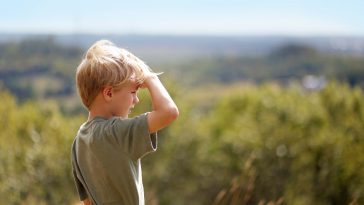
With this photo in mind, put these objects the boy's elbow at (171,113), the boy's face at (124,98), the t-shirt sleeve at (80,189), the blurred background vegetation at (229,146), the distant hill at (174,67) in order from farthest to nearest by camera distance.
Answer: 1. the distant hill at (174,67)
2. the blurred background vegetation at (229,146)
3. the t-shirt sleeve at (80,189)
4. the boy's face at (124,98)
5. the boy's elbow at (171,113)

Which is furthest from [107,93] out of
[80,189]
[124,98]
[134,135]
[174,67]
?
[174,67]

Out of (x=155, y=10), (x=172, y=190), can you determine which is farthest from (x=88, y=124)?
(x=155, y=10)

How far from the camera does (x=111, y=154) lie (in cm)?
200

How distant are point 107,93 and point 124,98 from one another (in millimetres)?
62

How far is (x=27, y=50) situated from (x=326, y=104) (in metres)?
19.8

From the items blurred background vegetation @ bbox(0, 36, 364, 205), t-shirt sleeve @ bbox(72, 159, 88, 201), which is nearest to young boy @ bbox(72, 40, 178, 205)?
t-shirt sleeve @ bbox(72, 159, 88, 201)

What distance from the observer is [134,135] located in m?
1.96

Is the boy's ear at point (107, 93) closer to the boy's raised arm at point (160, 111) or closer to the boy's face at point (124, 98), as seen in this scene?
the boy's face at point (124, 98)

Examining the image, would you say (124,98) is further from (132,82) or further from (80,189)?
(80,189)

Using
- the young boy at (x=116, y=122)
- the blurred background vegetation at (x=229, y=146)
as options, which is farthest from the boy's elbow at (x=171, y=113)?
the blurred background vegetation at (x=229, y=146)

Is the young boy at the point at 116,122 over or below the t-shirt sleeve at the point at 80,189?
over

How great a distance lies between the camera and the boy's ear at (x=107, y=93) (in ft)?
6.62

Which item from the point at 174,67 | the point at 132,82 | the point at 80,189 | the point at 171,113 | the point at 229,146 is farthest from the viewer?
the point at 174,67

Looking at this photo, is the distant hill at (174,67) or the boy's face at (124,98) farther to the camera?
the distant hill at (174,67)
